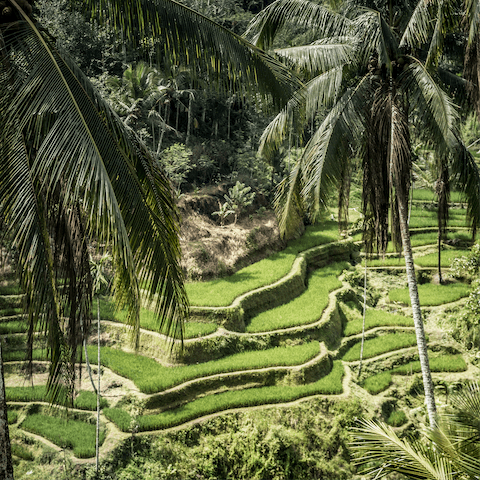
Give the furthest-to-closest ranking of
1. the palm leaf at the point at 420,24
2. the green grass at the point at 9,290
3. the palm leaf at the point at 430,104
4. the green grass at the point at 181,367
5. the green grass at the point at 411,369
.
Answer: the green grass at the point at 9,290, the green grass at the point at 411,369, the green grass at the point at 181,367, the palm leaf at the point at 420,24, the palm leaf at the point at 430,104

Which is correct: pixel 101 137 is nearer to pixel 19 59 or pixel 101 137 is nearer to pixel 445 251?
pixel 19 59

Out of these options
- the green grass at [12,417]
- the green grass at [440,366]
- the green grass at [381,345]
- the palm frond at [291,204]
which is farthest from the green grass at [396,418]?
the green grass at [12,417]

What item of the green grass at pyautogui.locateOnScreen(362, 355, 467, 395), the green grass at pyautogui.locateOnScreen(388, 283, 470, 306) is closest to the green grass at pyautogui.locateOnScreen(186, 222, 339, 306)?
the green grass at pyautogui.locateOnScreen(388, 283, 470, 306)

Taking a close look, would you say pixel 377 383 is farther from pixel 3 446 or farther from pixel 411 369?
pixel 3 446

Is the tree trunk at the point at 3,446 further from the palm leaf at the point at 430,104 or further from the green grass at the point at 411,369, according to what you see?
the green grass at the point at 411,369

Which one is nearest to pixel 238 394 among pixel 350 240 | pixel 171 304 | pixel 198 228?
pixel 198 228

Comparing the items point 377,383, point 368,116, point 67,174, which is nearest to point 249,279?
point 377,383

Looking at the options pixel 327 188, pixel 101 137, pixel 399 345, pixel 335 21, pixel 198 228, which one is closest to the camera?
pixel 101 137
